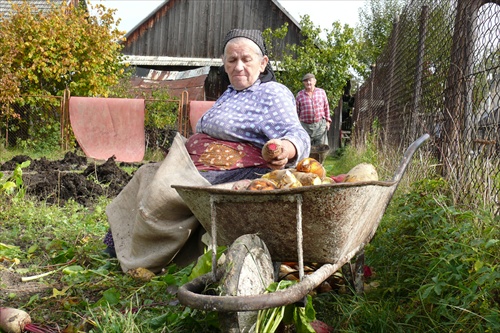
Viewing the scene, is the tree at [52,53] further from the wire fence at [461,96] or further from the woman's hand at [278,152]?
the woman's hand at [278,152]

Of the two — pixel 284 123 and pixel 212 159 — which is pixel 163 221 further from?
pixel 284 123

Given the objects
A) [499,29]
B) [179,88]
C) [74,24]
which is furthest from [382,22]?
[499,29]

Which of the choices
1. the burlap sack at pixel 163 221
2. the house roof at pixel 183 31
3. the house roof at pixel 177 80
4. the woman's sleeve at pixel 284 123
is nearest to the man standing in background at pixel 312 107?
the woman's sleeve at pixel 284 123

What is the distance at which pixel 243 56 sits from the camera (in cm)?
334

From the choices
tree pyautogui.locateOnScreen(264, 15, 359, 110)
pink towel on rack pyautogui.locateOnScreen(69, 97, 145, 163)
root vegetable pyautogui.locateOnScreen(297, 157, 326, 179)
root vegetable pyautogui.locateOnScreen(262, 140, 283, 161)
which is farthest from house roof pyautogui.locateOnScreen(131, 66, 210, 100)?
root vegetable pyautogui.locateOnScreen(297, 157, 326, 179)

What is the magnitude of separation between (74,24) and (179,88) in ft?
27.6

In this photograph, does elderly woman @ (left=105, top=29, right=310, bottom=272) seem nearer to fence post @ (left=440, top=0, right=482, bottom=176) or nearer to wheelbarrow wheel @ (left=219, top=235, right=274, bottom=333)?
wheelbarrow wheel @ (left=219, top=235, right=274, bottom=333)

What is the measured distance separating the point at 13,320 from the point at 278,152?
4.68 ft

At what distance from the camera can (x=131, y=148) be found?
1233 centimetres

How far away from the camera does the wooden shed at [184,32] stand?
2362 cm

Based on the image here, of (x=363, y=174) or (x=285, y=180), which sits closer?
(x=285, y=180)

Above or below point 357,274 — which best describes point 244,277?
above

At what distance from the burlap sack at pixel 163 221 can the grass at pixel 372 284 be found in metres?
0.11

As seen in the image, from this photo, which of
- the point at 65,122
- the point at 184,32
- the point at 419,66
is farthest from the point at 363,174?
the point at 184,32
